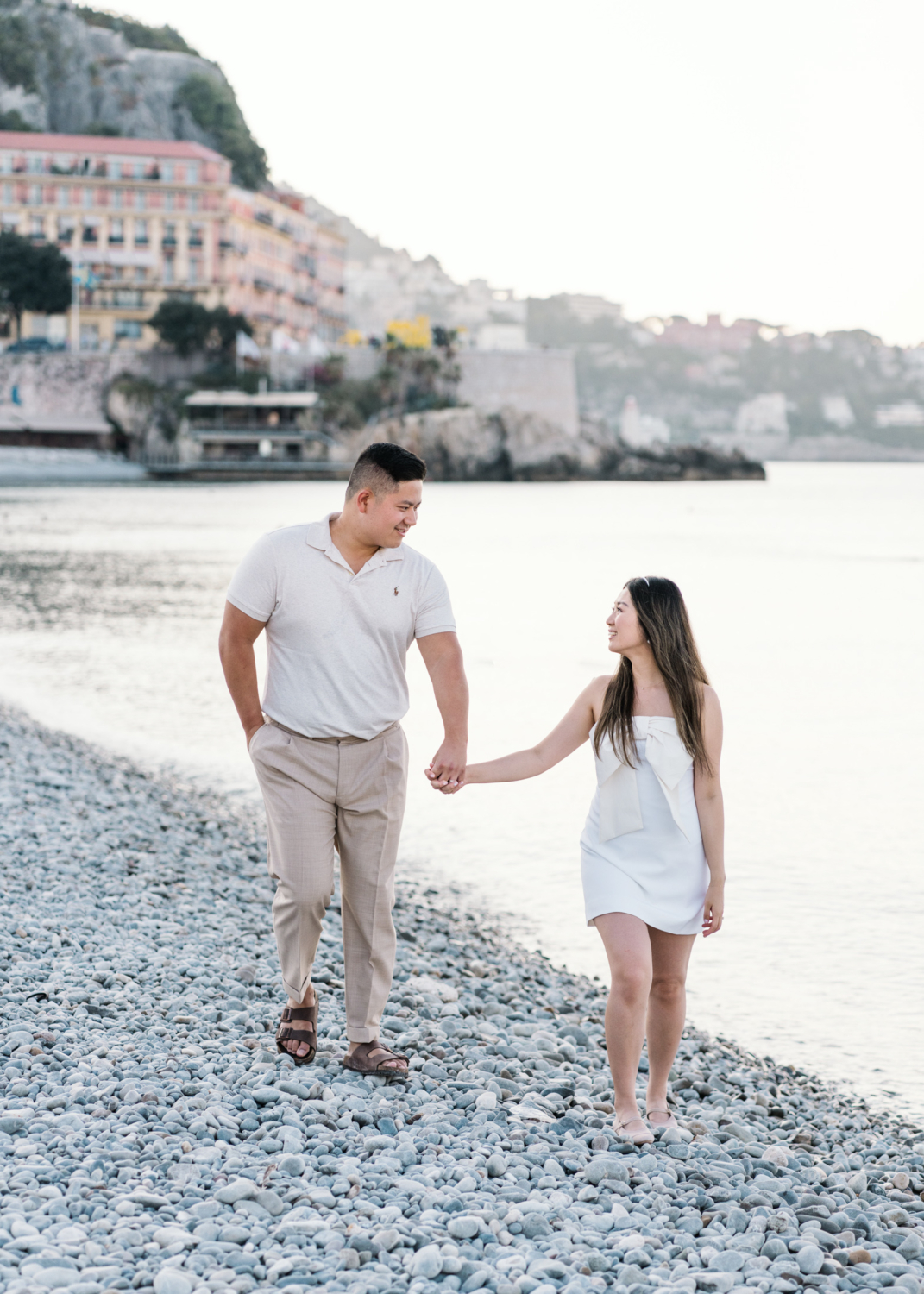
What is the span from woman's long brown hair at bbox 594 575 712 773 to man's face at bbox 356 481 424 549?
66 centimetres

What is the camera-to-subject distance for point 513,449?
102250 mm

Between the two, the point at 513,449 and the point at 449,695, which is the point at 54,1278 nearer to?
the point at 449,695

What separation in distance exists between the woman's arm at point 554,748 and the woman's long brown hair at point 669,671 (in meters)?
0.09

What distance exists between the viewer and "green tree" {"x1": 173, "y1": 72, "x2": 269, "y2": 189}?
117000 mm

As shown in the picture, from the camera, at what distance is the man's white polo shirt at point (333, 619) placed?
12.9 feet

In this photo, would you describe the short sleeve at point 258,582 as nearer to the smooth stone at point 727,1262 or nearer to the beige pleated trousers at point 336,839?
the beige pleated trousers at point 336,839

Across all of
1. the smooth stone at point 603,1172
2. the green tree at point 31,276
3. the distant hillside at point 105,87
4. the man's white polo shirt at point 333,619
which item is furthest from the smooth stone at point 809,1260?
the distant hillside at point 105,87

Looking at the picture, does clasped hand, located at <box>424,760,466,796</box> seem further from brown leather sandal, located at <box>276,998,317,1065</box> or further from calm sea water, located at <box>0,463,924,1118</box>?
calm sea water, located at <box>0,463,924,1118</box>

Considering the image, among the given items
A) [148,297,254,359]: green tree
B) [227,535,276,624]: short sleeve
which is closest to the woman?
[227,535,276,624]: short sleeve

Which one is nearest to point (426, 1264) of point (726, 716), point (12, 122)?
point (726, 716)

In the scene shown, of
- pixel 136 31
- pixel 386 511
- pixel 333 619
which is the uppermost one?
pixel 136 31

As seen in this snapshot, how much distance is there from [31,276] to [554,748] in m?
94.4

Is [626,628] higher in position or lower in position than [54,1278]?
higher

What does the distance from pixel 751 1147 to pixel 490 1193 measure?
1075 mm
